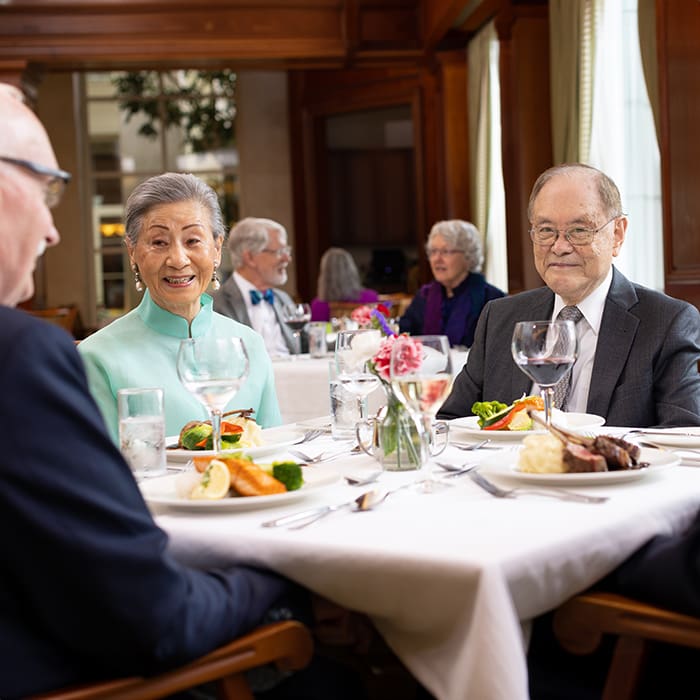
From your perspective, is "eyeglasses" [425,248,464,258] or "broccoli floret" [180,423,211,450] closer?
"broccoli floret" [180,423,211,450]

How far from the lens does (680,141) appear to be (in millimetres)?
5035

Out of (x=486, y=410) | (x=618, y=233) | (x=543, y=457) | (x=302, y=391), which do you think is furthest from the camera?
(x=302, y=391)

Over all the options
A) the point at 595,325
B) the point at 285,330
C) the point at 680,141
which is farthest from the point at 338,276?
the point at 595,325

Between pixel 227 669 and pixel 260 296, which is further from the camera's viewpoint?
pixel 260 296

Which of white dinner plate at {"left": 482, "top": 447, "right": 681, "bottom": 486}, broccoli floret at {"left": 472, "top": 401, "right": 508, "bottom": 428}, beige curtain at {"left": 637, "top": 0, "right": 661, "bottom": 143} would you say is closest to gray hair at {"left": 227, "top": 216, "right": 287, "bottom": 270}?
beige curtain at {"left": 637, "top": 0, "right": 661, "bottom": 143}

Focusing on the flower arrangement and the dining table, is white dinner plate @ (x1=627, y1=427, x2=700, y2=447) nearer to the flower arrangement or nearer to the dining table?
the dining table

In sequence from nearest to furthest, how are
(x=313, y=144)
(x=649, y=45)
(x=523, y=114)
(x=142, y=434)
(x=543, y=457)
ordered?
(x=543, y=457) < (x=142, y=434) < (x=649, y=45) < (x=523, y=114) < (x=313, y=144)

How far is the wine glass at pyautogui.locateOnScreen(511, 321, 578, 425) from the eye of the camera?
191cm

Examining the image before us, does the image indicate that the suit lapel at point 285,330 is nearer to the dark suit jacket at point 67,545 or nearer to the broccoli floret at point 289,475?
the broccoli floret at point 289,475

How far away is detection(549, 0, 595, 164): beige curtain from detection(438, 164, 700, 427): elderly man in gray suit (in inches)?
153

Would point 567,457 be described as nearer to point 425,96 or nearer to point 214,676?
point 214,676

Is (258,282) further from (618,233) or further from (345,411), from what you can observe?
(345,411)

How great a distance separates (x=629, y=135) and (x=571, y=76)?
79 cm

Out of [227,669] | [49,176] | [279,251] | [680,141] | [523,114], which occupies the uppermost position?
[523,114]
